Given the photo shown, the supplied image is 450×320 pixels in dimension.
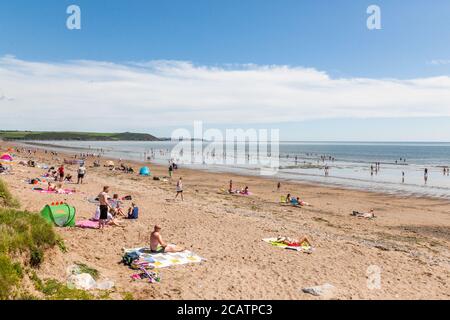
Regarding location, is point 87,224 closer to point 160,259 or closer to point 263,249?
point 160,259

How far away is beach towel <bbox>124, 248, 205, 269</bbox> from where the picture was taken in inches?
410

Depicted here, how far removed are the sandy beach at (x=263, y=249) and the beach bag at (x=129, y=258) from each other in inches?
6.8

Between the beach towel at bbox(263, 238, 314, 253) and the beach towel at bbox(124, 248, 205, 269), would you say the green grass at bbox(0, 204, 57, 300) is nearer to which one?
the beach towel at bbox(124, 248, 205, 269)

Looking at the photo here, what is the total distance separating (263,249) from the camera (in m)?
13.0

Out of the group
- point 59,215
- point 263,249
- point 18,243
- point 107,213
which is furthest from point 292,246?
point 18,243

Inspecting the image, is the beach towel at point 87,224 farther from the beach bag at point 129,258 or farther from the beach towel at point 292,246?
the beach towel at point 292,246

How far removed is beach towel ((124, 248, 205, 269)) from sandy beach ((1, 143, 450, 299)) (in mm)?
293

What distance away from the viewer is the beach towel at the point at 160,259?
10422 millimetres

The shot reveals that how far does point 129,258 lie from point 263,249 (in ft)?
15.6

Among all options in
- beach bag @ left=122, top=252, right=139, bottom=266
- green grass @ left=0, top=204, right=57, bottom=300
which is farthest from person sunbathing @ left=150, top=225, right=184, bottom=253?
green grass @ left=0, top=204, right=57, bottom=300

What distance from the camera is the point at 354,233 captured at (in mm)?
17297
